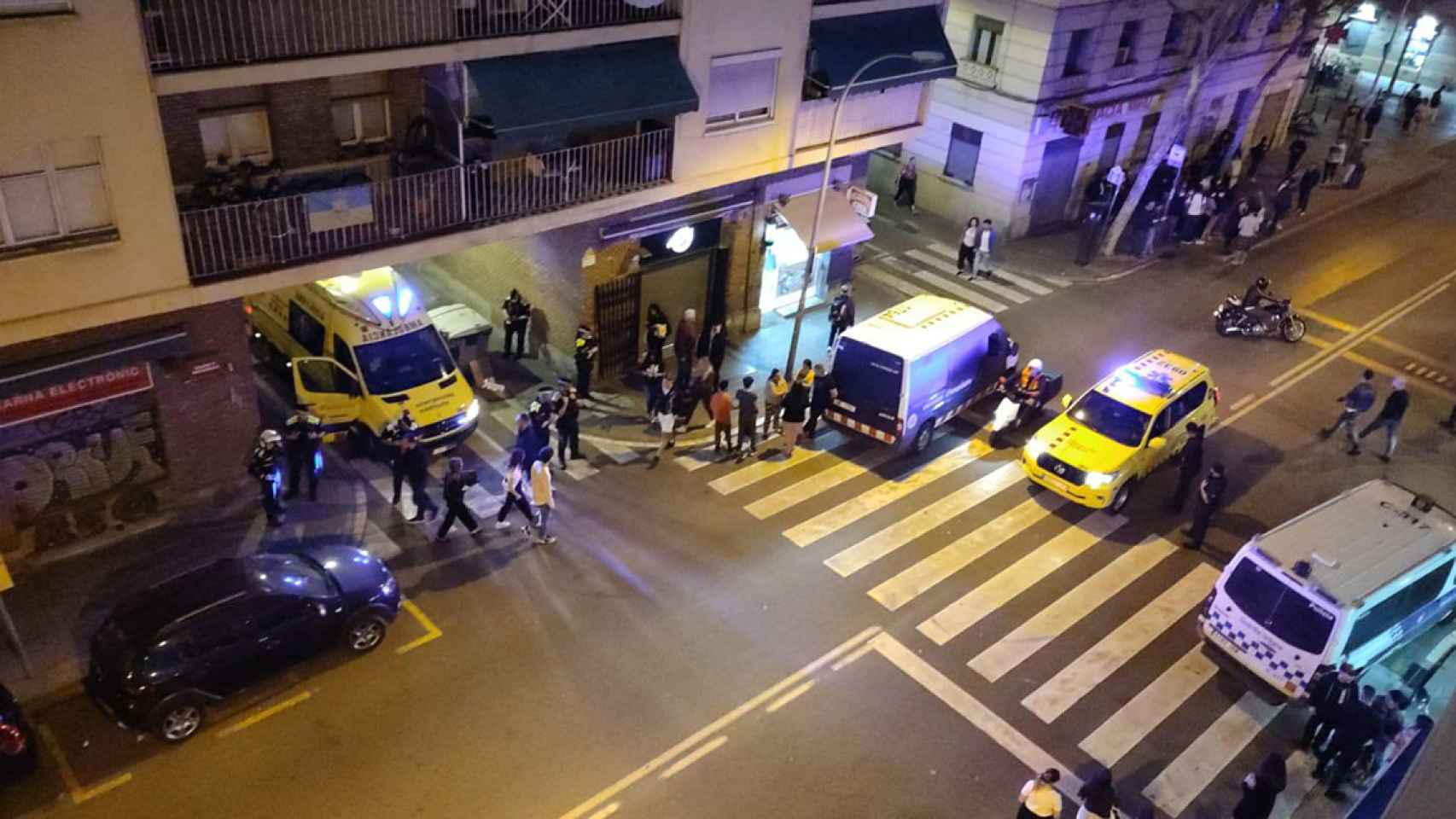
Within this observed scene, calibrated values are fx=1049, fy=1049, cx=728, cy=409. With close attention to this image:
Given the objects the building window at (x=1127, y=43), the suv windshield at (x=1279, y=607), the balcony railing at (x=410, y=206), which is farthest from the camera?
the building window at (x=1127, y=43)

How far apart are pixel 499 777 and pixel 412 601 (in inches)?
139

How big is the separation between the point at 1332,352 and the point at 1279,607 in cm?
1297

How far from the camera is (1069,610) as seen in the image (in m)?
15.9

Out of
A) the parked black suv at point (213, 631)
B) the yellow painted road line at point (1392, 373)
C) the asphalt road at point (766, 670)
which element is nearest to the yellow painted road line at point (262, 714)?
the asphalt road at point (766, 670)

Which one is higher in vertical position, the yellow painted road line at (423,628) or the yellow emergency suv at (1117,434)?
the yellow emergency suv at (1117,434)

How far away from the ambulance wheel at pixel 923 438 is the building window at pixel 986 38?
44.6ft

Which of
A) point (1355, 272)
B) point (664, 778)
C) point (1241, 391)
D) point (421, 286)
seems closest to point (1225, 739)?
point (664, 778)

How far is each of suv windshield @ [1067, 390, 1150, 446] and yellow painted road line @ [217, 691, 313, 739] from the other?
13.2 metres

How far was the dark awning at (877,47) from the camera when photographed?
20.3 metres

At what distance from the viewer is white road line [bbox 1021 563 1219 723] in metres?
14.2

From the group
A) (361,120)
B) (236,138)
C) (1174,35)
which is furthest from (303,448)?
(1174,35)

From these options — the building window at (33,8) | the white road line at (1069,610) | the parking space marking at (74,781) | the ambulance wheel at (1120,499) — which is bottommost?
the parking space marking at (74,781)

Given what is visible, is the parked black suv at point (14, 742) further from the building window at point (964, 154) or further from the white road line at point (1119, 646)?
the building window at point (964, 154)

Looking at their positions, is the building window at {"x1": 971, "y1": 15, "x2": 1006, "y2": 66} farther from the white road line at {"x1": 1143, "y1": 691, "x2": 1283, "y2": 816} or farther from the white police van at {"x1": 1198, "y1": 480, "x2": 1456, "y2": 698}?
the white road line at {"x1": 1143, "y1": 691, "x2": 1283, "y2": 816}
